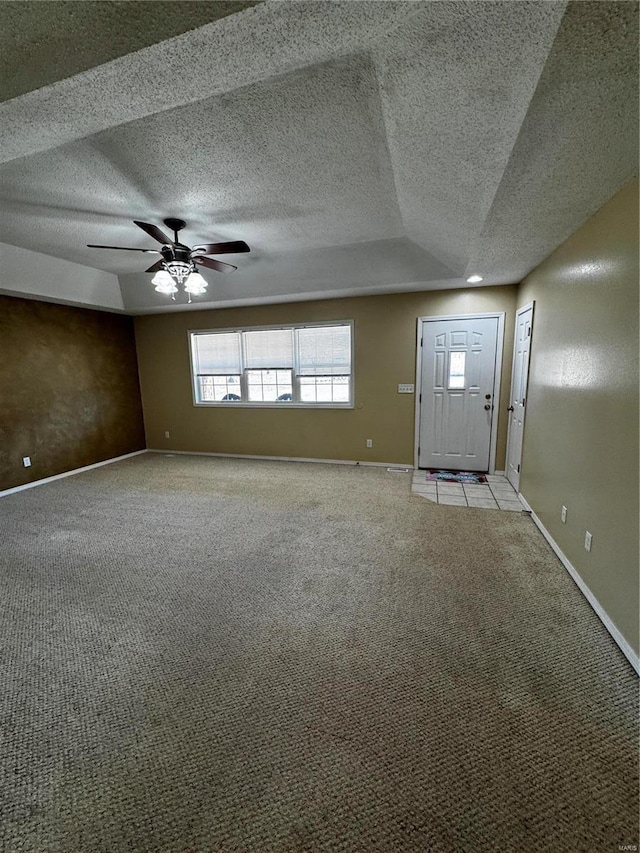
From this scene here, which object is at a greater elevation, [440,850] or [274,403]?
[274,403]

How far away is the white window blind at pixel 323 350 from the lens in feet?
15.6

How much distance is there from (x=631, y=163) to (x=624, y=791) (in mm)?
2548

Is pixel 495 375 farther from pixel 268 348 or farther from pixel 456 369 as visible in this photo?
pixel 268 348

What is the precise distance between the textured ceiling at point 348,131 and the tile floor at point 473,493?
235cm

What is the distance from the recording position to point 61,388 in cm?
Answer: 463

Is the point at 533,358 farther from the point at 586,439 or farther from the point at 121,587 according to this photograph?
the point at 121,587

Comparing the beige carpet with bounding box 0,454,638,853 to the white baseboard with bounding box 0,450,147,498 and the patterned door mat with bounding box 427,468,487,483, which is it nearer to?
the patterned door mat with bounding box 427,468,487,483

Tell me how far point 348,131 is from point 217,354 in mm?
4031

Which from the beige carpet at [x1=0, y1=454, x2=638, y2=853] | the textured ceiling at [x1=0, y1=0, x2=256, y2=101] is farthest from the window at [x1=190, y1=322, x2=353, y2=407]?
the textured ceiling at [x1=0, y1=0, x2=256, y2=101]

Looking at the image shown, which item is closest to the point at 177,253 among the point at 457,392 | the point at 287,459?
the point at 287,459

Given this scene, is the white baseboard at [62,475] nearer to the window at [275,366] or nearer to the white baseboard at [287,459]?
the white baseboard at [287,459]

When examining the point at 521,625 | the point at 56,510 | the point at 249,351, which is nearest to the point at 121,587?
the point at 56,510

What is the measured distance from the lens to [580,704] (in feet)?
4.67

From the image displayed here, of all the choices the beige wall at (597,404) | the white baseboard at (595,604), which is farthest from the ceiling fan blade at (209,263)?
the white baseboard at (595,604)
